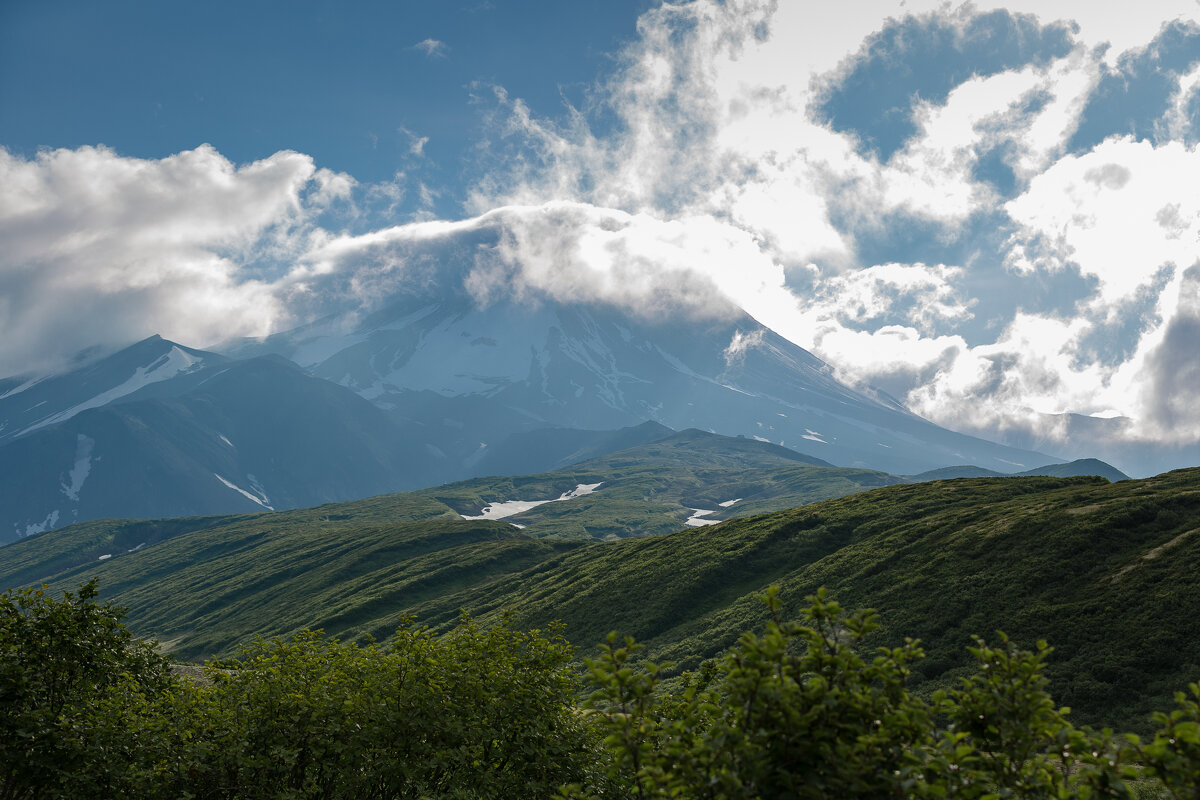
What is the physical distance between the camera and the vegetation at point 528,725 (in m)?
7.57

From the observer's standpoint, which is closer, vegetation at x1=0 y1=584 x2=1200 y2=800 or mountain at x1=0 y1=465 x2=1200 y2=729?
vegetation at x1=0 y1=584 x2=1200 y2=800

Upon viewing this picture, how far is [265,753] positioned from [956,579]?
54.0m

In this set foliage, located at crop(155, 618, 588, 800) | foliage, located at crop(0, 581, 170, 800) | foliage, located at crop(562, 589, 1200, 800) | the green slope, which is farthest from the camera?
the green slope

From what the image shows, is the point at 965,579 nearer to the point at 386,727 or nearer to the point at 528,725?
the point at 528,725

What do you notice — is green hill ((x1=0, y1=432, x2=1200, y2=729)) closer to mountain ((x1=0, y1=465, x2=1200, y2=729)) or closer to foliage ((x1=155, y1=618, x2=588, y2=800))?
mountain ((x1=0, y1=465, x2=1200, y2=729))

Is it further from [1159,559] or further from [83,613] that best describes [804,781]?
[1159,559]

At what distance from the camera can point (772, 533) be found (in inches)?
3401

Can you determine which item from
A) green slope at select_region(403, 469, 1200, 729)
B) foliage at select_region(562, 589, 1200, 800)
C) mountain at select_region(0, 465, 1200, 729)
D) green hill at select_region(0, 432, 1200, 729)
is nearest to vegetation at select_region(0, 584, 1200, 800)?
foliage at select_region(562, 589, 1200, 800)

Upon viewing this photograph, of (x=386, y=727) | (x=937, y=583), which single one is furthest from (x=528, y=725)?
(x=937, y=583)

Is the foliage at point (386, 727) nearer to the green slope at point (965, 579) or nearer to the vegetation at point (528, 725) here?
the vegetation at point (528, 725)

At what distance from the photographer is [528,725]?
1772 centimetres

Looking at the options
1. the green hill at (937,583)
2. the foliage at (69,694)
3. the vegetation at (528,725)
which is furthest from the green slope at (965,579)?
the foliage at (69,694)

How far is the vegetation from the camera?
298 inches

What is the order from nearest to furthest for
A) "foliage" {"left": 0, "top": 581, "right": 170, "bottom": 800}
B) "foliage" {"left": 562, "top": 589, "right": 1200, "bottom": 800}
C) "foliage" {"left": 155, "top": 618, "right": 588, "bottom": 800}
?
"foliage" {"left": 562, "top": 589, "right": 1200, "bottom": 800}
"foliage" {"left": 0, "top": 581, "right": 170, "bottom": 800}
"foliage" {"left": 155, "top": 618, "right": 588, "bottom": 800}
